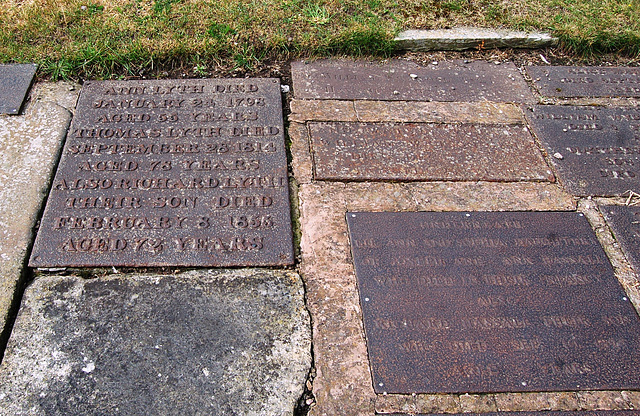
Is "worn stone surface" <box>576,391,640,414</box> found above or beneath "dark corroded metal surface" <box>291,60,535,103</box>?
beneath

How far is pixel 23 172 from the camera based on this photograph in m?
2.37

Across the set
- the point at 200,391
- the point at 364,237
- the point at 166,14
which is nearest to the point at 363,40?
the point at 166,14

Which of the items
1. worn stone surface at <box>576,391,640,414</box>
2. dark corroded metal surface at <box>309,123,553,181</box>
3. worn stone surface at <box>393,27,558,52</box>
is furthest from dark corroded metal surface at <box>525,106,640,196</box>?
worn stone surface at <box>576,391,640,414</box>

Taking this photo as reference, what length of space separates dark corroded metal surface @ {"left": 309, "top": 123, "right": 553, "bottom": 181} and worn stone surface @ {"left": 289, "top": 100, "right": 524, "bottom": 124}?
0.19 feet

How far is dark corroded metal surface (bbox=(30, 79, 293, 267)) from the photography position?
2119mm

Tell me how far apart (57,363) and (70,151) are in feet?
3.71

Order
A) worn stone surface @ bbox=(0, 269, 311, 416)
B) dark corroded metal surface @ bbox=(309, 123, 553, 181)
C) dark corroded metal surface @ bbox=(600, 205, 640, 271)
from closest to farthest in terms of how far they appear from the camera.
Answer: worn stone surface @ bbox=(0, 269, 311, 416)
dark corroded metal surface @ bbox=(600, 205, 640, 271)
dark corroded metal surface @ bbox=(309, 123, 553, 181)

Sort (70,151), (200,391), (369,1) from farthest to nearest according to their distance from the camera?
(369,1)
(70,151)
(200,391)

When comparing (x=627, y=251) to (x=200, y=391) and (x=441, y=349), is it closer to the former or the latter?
(x=441, y=349)

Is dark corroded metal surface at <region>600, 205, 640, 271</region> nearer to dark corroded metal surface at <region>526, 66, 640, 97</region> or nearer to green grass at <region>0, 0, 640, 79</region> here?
dark corroded metal surface at <region>526, 66, 640, 97</region>

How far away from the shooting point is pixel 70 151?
2473 mm

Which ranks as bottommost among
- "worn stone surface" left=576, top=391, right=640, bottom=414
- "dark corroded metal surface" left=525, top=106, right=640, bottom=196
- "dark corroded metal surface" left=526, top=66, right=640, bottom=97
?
"worn stone surface" left=576, top=391, right=640, bottom=414

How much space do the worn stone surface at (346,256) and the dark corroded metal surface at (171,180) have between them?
15 centimetres

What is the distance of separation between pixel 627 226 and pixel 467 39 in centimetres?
164
